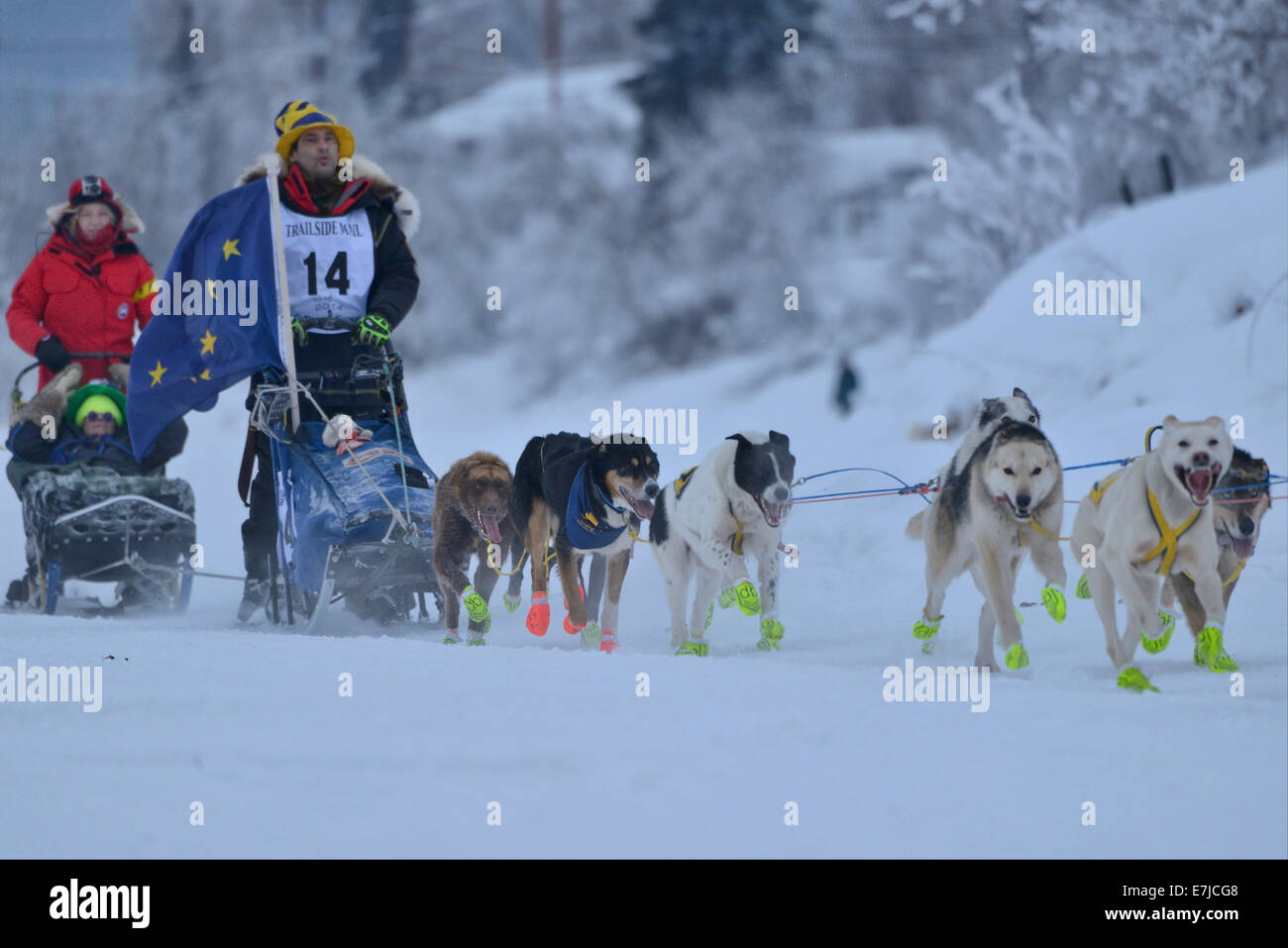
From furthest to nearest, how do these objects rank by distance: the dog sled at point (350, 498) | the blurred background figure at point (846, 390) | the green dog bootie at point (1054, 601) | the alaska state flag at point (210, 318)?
the blurred background figure at point (846, 390) → the alaska state flag at point (210, 318) → the dog sled at point (350, 498) → the green dog bootie at point (1054, 601)

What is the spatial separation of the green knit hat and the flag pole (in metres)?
1.44

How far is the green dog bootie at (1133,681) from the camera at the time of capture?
4363 mm

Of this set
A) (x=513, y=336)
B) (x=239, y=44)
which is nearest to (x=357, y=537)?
(x=513, y=336)

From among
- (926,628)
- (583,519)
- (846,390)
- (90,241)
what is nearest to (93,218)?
(90,241)

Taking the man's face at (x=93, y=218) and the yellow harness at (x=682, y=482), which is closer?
the yellow harness at (x=682, y=482)

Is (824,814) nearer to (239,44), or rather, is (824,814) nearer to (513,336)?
(513,336)

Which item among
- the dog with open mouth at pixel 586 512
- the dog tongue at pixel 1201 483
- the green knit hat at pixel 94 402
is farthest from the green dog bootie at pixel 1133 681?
the green knit hat at pixel 94 402

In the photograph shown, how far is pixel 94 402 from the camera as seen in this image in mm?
7160

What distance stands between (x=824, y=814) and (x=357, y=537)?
315cm

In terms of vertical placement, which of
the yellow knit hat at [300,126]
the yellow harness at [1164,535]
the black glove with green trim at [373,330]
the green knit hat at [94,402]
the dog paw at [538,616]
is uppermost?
the yellow knit hat at [300,126]

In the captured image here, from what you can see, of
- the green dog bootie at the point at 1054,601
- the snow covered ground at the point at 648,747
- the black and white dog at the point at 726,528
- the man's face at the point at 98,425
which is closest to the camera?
the snow covered ground at the point at 648,747

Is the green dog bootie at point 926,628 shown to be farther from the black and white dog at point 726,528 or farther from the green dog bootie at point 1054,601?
the green dog bootie at point 1054,601

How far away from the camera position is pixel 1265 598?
604 centimetres

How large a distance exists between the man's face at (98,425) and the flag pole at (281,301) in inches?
56.6
